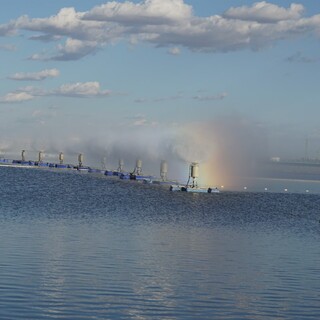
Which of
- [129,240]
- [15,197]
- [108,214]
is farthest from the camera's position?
[15,197]

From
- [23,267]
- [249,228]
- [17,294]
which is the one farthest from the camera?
[249,228]

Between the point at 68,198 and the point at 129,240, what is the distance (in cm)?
7364

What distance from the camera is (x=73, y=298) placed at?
159 ft

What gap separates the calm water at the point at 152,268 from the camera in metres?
47.6

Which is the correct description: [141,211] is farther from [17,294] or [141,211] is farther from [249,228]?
[17,294]

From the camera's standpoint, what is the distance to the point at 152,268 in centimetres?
6128

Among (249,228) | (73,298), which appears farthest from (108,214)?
(73,298)

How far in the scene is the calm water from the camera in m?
47.6

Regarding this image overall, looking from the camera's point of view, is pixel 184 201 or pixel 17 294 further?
pixel 184 201

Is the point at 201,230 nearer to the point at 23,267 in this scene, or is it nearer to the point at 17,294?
the point at 23,267

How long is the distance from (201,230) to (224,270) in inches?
1310

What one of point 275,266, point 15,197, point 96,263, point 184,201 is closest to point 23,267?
point 96,263

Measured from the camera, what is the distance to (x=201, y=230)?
3775 inches

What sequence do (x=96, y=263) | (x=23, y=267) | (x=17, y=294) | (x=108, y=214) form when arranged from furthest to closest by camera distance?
1. (x=108, y=214)
2. (x=96, y=263)
3. (x=23, y=267)
4. (x=17, y=294)
